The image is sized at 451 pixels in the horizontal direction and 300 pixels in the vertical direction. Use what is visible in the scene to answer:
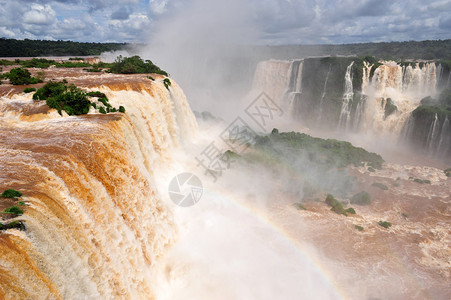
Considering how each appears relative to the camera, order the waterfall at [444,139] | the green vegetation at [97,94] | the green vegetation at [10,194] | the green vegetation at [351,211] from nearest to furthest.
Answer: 1. the green vegetation at [10,194]
2. the green vegetation at [97,94]
3. the green vegetation at [351,211]
4. the waterfall at [444,139]

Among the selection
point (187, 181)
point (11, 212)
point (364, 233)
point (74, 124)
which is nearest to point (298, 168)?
point (364, 233)

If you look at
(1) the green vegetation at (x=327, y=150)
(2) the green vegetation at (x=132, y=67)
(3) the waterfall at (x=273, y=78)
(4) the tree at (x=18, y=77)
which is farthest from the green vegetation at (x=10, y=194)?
(3) the waterfall at (x=273, y=78)

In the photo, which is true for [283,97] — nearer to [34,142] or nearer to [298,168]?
[298,168]

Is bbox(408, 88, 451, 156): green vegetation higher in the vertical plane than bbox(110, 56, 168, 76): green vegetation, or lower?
lower

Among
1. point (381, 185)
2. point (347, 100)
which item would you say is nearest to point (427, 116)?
point (347, 100)

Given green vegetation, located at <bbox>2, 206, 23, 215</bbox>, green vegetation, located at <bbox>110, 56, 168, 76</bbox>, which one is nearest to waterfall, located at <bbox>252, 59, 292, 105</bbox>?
green vegetation, located at <bbox>110, 56, 168, 76</bbox>

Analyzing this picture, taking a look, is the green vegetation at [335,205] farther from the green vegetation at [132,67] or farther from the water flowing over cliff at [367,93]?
the green vegetation at [132,67]

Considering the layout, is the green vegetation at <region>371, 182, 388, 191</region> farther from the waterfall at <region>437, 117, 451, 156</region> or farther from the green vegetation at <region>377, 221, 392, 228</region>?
the waterfall at <region>437, 117, 451, 156</region>
